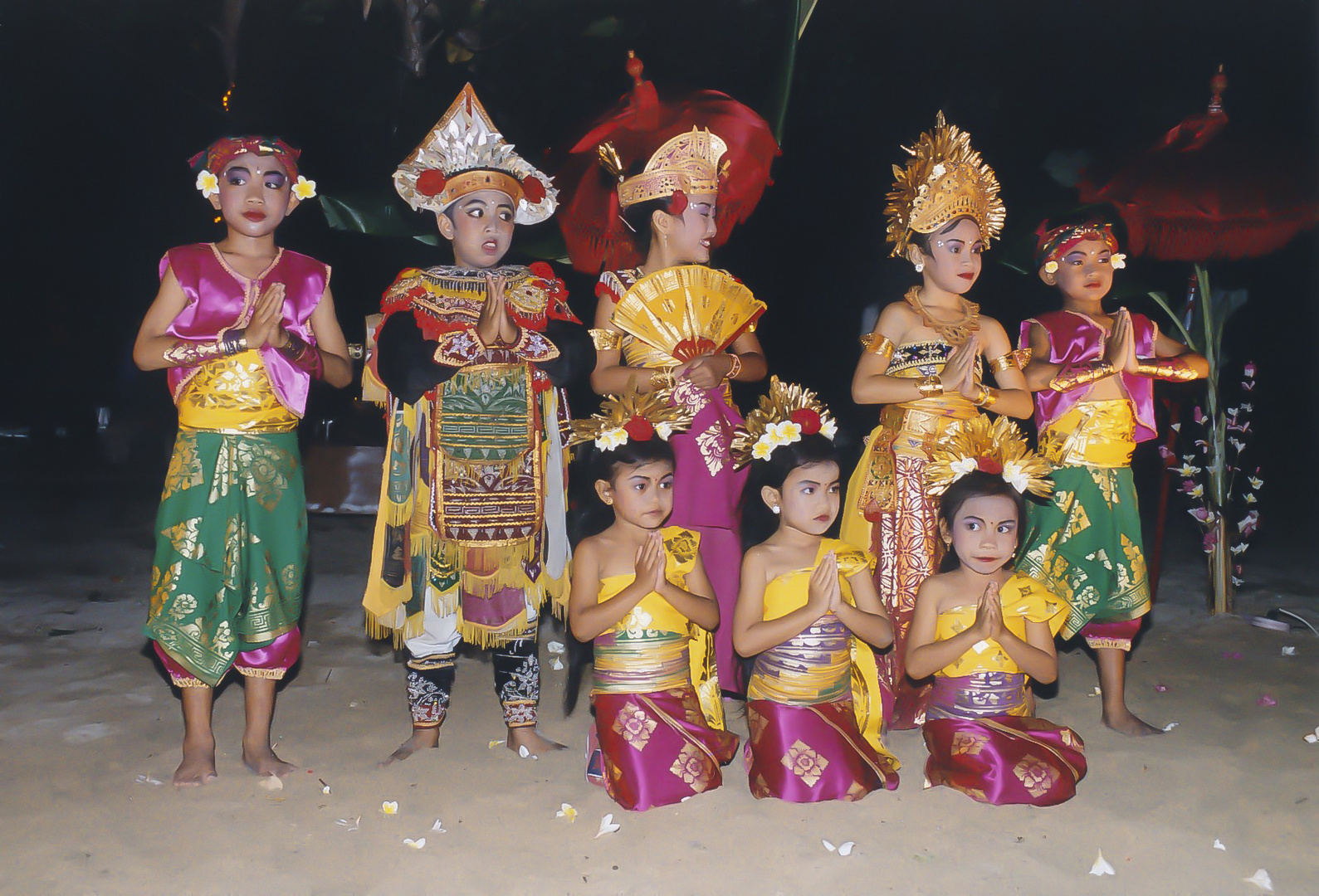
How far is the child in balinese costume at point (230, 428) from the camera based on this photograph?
3.41 meters

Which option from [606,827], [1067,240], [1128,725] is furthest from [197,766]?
[1067,240]

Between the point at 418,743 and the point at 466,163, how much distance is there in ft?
7.06

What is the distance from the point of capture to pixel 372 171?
6.98m

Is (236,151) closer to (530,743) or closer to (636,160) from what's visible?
(636,160)

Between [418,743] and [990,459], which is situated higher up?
[990,459]

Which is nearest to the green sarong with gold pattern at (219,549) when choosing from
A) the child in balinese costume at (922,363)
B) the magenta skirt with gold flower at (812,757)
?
the magenta skirt with gold flower at (812,757)

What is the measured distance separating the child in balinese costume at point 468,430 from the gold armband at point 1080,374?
6.15ft

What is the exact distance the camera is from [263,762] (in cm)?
362

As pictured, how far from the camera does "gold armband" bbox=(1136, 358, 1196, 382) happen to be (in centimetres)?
392

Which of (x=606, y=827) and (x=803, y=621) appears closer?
(x=606, y=827)

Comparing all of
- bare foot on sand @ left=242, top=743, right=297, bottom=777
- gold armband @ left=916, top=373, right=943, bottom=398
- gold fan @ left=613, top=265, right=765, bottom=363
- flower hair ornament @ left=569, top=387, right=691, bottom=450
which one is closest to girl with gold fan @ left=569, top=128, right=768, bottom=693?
gold fan @ left=613, top=265, right=765, bottom=363

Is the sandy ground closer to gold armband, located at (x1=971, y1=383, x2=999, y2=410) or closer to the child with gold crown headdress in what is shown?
the child with gold crown headdress

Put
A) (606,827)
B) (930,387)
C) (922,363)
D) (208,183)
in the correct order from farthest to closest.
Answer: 1. (922,363)
2. (930,387)
3. (208,183)
4. (606,827)

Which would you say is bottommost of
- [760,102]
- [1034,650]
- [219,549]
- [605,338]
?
[1034,650]
